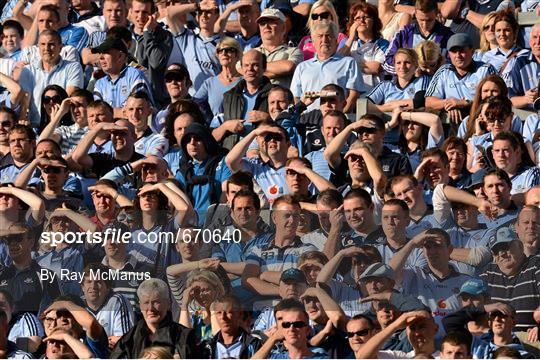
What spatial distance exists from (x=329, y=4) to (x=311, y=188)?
2.73 m

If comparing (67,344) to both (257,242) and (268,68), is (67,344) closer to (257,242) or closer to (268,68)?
(257,242)

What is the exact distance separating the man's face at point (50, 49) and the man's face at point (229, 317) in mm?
5156

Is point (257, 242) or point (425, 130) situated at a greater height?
point (425, 130)

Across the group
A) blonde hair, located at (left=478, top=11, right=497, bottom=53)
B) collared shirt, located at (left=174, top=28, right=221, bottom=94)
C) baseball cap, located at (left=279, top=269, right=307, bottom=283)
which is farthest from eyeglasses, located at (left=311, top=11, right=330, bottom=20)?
baseball cap, located at (left=279, top=269, right=307, bottom=283)

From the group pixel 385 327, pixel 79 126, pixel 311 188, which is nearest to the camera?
pixel 385 327

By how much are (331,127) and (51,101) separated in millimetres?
2986

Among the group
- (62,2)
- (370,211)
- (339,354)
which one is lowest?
(339,354)

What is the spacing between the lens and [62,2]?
803 inches

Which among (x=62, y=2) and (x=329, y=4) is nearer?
(x=329, y=4)

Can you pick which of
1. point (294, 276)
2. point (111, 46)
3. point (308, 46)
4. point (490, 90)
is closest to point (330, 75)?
point (308, 46)

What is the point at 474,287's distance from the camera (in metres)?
14.6

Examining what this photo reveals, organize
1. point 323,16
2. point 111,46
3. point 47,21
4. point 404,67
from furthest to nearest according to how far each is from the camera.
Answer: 1. point 47,21
2. point 111,46
3. point 323,16
4. point 404,67

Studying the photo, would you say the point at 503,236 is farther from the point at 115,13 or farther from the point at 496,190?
the point at 115,13

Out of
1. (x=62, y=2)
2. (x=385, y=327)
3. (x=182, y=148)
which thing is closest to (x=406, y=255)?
(x=385, y=327)
